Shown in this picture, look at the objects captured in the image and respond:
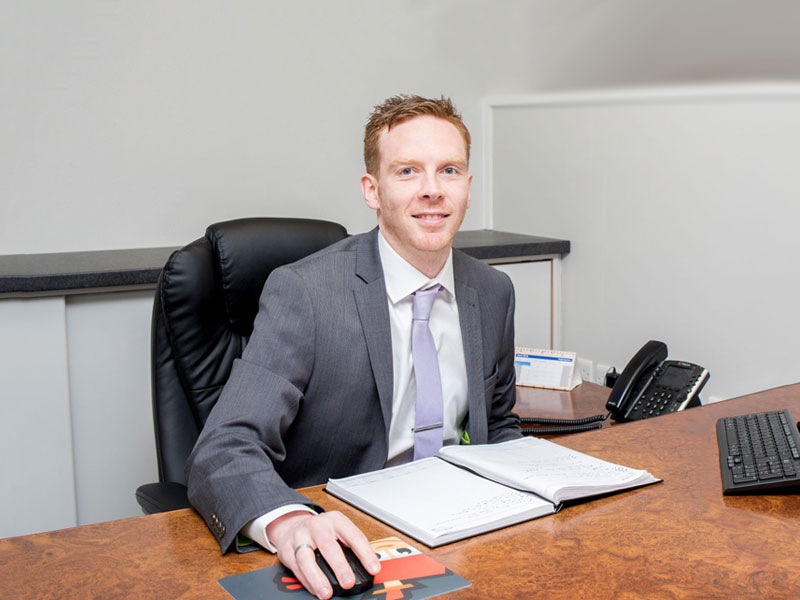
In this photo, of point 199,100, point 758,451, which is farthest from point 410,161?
point 199,100

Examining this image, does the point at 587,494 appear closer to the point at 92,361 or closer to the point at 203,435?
the point at 203,435

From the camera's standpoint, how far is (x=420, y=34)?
10.00ft

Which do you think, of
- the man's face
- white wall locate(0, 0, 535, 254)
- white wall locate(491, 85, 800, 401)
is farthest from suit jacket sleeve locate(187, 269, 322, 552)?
white wall locate(491, 85, 800, 401)

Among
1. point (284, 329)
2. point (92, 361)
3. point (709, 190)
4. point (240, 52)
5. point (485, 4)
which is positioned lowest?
point (92, 361)

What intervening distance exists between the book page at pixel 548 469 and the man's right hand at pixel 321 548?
310 mm

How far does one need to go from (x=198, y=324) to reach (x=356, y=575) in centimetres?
87

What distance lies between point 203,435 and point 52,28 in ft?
5.68

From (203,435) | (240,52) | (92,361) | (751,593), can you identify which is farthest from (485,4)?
(751,593)

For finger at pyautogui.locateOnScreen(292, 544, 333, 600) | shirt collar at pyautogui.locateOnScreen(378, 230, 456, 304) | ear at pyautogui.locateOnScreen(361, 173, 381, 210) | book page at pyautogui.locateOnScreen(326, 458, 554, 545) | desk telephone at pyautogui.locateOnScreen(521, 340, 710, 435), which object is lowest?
desk telephone at pyautogui.locateOnScreen(521, 340, 710, 435)

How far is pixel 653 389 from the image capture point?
1879mm

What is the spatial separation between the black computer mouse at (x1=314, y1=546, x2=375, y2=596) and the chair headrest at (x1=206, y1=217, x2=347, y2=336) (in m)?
0.85

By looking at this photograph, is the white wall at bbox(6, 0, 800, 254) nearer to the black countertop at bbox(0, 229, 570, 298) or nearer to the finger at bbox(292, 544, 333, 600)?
the black countertop at bbox(0, 229, 570, 298)

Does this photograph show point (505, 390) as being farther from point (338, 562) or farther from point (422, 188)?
point (338, 562)

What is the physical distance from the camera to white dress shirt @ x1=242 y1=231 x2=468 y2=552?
151 cm
